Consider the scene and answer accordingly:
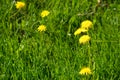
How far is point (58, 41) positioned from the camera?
9.77 feet

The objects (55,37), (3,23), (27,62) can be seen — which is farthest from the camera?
(3,23)

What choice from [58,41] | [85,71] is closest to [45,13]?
[58,41]

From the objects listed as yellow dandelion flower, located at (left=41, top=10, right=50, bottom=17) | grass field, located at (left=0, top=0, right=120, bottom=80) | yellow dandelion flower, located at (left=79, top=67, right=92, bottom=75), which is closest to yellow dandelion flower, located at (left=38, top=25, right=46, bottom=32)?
grass field, located at (left=0, top=0, right=120, bottom=80)

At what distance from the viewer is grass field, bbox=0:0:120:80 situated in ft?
8.74

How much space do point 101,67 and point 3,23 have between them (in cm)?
99

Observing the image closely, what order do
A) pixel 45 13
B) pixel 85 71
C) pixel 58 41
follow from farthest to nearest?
pixel 45 13, pixel 58 41, pixel 85 71

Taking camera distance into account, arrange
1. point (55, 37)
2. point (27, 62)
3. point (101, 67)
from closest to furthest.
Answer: point (101, 67)
point (27, 62)
point (55, 37)

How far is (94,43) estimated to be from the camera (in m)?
2.83

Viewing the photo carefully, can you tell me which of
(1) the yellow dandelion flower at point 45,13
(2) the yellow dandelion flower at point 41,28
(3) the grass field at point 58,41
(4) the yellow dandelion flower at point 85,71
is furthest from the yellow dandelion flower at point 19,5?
(4) the yellow dandelion flower at point 85,71

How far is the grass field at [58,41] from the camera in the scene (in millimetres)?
2664

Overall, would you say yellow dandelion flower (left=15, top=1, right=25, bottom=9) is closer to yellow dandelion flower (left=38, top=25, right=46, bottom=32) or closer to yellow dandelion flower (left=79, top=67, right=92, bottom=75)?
yellow dandelion flower (left=38, top=25, right=46, bottom=32)

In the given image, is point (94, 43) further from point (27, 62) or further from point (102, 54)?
point (27, 62)

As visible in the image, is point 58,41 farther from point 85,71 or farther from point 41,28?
point 85,71

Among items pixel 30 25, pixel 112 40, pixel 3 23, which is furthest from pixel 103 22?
pixel 3 23
